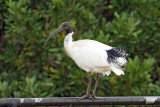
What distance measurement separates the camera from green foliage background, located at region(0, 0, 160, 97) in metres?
6.59

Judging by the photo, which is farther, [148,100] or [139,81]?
[139,81]

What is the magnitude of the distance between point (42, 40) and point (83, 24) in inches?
30.9

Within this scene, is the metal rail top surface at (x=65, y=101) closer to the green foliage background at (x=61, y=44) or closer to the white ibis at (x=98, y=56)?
the white ibis at (x=98, y=56)

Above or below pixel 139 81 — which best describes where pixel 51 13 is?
above

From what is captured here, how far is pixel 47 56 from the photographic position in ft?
24.0

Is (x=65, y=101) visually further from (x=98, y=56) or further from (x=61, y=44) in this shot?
(x=61, y=44)

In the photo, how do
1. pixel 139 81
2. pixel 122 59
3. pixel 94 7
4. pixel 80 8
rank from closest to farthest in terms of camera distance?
1. pixel 122 59
2. pixel 139 81
3. pixel 80 8
4. pixel 94 7

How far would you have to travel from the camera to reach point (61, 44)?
22.5 feet

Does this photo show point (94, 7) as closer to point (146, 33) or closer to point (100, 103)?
point (146, 33)

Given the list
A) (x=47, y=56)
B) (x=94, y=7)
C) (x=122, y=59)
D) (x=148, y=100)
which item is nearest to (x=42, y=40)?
(x=47, y=56)

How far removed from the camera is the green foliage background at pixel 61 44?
6.59 meters

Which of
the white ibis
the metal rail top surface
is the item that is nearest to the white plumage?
the white ibis

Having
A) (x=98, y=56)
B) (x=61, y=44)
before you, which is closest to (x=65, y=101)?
(x=98, y=56)

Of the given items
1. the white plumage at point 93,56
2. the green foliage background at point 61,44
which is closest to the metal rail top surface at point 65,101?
the white plumage at point 93,56
